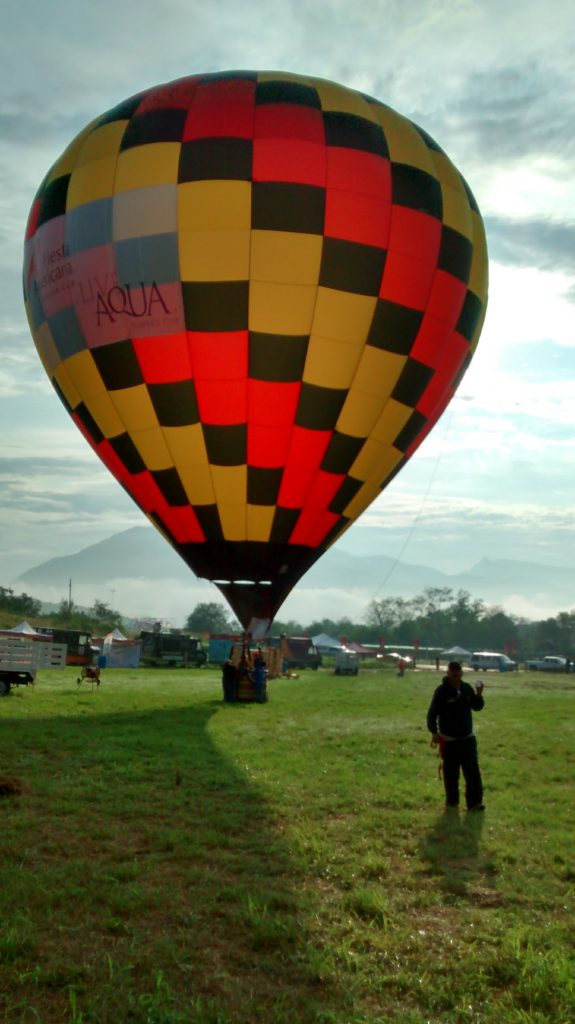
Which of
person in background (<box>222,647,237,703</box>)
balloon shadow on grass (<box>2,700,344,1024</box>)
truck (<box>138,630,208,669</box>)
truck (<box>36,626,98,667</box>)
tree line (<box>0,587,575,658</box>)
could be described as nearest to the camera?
balloon shadow on grass (<box>2,700,344,1024</box>)

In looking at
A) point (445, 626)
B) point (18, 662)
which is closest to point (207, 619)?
point (445, 626)

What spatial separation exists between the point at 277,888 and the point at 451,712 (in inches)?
130

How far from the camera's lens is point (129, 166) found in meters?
13.5

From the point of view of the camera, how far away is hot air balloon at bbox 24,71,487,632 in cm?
1309

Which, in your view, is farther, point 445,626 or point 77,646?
point 445,626

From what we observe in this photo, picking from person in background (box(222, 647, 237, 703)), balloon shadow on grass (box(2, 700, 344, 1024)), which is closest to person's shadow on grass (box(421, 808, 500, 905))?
balloon shadow on grass (box(2, 700, 344, 1024))

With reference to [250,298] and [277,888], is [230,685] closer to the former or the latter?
[250,298]

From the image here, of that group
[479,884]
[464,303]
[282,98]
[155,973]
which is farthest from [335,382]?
[155,973]

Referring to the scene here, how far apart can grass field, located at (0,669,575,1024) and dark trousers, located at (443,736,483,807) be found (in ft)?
0.81

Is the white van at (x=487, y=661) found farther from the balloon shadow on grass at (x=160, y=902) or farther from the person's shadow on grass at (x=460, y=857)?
the person's shadow on grass at (x=460, y=857)

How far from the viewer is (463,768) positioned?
28.2ft

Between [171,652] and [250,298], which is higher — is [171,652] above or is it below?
below

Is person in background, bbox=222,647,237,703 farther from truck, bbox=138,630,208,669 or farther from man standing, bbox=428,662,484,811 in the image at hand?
truck, bbox=138,630,208,669

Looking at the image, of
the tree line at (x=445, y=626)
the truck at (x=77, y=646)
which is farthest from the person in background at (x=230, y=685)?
the tree line at (x=445, y=626)
